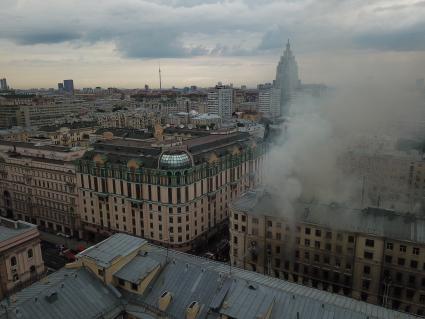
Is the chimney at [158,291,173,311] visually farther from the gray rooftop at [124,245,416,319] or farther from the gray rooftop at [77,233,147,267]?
the gray rooftop at [77,233,147,267]

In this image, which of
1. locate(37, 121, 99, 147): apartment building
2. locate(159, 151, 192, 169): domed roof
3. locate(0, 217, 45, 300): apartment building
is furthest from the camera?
locate(37, 121, 99, 147): apartment building

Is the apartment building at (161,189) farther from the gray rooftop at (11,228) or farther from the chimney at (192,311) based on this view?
the chimney at (192,311)

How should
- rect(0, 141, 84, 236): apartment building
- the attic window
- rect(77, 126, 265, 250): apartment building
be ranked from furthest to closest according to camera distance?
1. rect(0, 141, 84, 236): apartment building
2. rect(77, 126, 265, 250): apartment building
3. the attic window

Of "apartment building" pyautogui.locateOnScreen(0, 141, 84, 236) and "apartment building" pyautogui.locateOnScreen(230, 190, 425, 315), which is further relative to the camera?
"apartment building" pyautogui.locateOnScreen(0, 141, 84, 236)

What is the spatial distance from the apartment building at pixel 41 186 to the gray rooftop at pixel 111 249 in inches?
1431

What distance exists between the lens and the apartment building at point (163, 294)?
1104 inches

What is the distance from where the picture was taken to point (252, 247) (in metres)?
47.5

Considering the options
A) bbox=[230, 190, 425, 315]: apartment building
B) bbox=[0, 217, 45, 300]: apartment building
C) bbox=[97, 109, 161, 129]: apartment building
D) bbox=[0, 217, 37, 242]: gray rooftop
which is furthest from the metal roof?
bbox=[97, 109, 161, 129]: apartment building

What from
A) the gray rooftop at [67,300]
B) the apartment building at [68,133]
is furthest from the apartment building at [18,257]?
the apartment building at [68,133]

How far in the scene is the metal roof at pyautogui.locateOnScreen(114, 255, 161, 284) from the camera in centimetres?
3201

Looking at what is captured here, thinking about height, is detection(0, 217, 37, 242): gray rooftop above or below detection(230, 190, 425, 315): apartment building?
above

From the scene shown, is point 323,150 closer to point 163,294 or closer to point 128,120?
point 163,294

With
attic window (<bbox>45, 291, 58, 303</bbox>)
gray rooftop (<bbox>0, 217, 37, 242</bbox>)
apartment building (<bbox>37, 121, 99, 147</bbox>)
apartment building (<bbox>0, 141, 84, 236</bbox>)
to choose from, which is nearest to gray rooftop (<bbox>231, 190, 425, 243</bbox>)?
attic window (<bbox>45, 291, 58, 303</bbox>)

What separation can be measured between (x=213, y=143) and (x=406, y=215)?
40676mm
